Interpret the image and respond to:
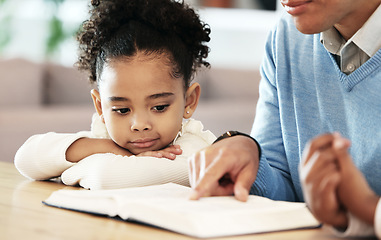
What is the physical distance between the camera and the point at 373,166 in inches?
39.8

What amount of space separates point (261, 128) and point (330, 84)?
22 centimetres

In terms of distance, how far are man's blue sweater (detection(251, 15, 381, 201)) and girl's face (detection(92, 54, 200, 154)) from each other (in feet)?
0.69

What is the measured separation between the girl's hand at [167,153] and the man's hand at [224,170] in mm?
235

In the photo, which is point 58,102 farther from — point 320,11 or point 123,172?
point 320,11

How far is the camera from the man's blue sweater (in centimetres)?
101

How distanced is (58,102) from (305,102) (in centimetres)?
280

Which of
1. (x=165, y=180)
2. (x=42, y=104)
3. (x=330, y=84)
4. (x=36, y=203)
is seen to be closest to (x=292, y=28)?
(x=330, y=84)

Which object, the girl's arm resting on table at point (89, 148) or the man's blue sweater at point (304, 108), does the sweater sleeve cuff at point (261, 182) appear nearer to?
the man's blue sweater at point (304, 108)

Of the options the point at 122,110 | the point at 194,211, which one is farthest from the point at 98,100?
the point at 194,211

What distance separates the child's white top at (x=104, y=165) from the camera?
A: 108 centimetres

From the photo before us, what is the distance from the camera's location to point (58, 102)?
12.3 ft

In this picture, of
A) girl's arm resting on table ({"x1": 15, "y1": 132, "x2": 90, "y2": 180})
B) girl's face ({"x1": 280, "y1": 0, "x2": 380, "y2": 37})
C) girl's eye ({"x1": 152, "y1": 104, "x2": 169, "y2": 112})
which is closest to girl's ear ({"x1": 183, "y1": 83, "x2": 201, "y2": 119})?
girl's eye ({"x1": 152, "y1": 104, "x2": 169, "y2": 112})

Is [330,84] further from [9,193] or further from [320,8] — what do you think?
[9,193]

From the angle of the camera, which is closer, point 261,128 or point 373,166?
point 373,166
